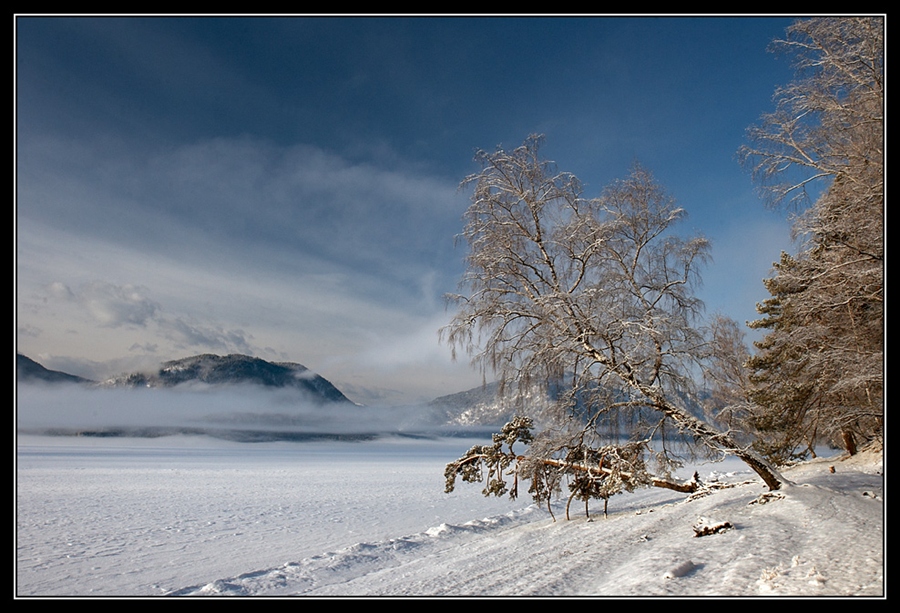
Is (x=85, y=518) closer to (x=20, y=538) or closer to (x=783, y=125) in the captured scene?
(x=20, y=538)

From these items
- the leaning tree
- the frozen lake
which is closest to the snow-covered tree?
the leaning tree

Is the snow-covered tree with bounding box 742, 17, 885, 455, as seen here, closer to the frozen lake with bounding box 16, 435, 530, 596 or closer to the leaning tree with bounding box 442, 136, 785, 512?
the leaning tree with bounding box 442, 136, 785, 512

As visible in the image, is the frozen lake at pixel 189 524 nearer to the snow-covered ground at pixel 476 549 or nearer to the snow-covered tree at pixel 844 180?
the snow-covered ground at pixel 476 549

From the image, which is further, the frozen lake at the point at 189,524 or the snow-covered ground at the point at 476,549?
the frozen lake at the point at 189,524

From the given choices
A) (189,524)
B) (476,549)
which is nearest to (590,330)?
(476,549)

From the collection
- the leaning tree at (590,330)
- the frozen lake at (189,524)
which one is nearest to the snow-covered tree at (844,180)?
the leaning tree at (590,330)

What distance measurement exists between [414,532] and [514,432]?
384 cm

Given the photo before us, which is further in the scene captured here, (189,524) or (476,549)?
(189,524)

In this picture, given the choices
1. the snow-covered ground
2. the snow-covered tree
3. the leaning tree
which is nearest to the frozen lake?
the snow-covered ground

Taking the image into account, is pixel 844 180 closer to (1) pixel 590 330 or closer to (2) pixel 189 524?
(1) pixel 590 330

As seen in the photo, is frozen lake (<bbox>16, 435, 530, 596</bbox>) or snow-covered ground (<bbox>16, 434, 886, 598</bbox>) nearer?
snow-covered ground (<bbox>16, 434, 886, 598</bbox>)

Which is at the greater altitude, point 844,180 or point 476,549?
point 844,180

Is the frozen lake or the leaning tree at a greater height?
the leaning tree

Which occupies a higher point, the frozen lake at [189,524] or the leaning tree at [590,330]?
the leaning tree at [590,330]
